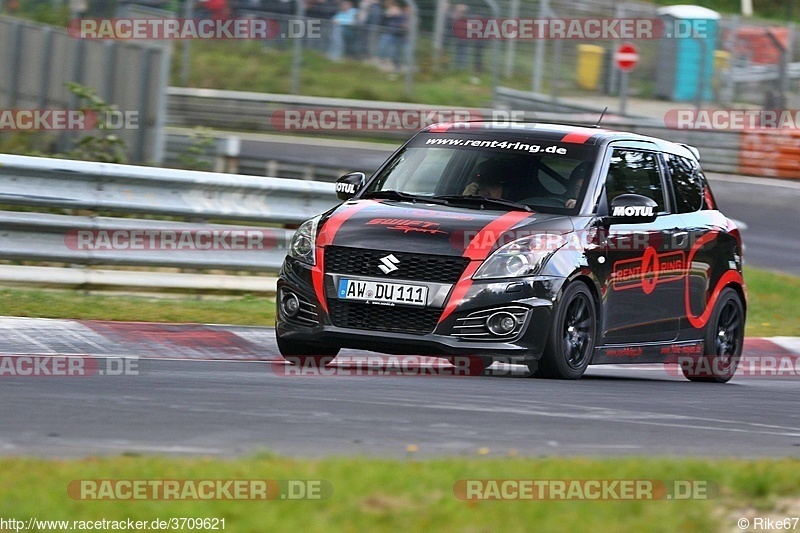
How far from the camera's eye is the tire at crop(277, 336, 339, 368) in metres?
9.44

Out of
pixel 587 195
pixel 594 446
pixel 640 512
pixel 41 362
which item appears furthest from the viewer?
pixel 587 195

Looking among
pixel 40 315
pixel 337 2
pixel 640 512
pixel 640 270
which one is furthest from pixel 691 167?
pixel 337 2

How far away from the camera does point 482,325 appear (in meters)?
8.89

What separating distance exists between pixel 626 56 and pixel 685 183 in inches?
721

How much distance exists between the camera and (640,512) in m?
4.94

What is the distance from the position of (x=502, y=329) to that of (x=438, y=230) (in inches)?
27.3

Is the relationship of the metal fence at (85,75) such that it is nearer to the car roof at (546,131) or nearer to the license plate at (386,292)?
the car roof at (546,131)

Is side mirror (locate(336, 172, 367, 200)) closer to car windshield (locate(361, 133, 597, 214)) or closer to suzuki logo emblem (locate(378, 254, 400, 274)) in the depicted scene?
car windshield (locate(361, 133, 597, 214))

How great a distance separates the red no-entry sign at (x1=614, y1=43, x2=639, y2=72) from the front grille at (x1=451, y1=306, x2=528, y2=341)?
68.2 ft

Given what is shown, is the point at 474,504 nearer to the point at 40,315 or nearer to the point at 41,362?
the point at 41,362

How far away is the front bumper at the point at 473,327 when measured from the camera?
884cm

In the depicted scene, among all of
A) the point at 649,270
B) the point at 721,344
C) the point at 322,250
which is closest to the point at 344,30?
the point at 721,344

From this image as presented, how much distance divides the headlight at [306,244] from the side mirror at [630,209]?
1913mm

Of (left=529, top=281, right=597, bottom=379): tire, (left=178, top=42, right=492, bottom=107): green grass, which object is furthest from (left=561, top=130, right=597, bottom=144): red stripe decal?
(left=178, top=42, right=492, bottom=107): green grass
